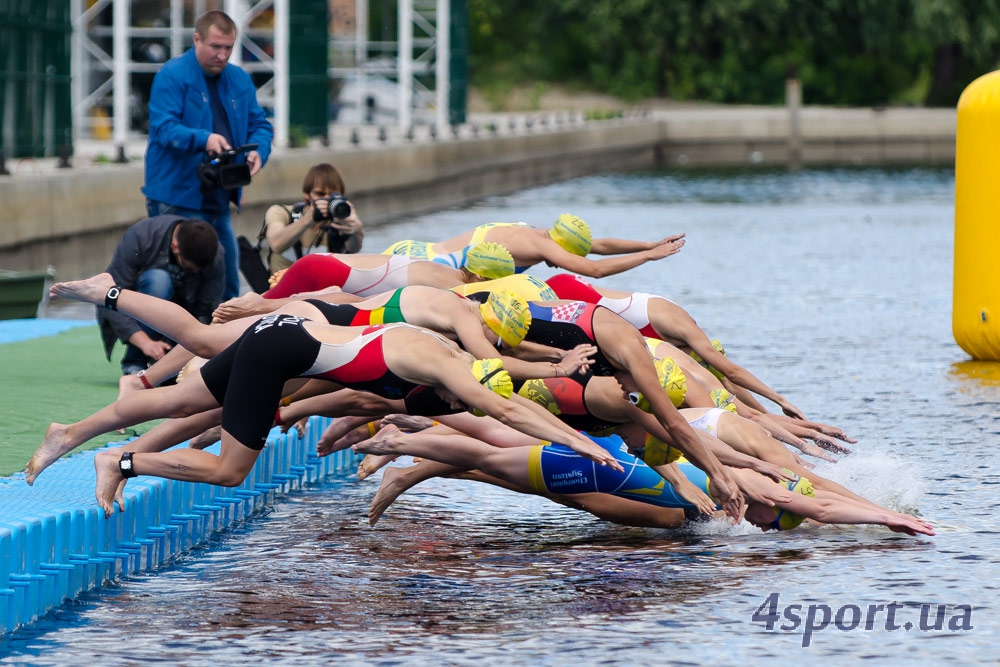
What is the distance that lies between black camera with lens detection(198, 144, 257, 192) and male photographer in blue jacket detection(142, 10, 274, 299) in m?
0.03

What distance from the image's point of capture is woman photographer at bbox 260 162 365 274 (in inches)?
446

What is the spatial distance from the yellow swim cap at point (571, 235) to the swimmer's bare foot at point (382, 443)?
9.24 ft

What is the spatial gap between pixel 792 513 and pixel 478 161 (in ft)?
92.7

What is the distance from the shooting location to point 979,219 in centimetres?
1412

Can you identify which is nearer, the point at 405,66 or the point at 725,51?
the point at 405,66

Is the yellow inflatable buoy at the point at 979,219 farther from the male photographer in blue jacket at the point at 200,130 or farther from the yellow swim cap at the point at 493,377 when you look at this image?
the yellow swim cap at the point at 493,377

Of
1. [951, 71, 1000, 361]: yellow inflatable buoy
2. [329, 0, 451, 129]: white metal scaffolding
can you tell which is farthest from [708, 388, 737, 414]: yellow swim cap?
[329, 0, 451, 129]: white metal scaffolding

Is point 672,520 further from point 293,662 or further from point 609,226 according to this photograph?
point 609,226

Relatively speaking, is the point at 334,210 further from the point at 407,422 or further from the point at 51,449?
the point at 51,449

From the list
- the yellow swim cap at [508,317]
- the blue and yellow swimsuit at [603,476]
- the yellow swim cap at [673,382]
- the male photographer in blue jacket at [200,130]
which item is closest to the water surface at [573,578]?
the blue and yellow swimsuit at [603,476]

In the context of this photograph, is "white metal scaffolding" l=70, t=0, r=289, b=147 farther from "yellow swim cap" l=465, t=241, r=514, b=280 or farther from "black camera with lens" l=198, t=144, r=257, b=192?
"yellow swim cap" l=465, t=241, r=514, b=280

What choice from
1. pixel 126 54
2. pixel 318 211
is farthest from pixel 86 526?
pixel 126 54

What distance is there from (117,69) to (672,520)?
19843mm

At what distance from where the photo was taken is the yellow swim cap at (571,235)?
34.8ft
